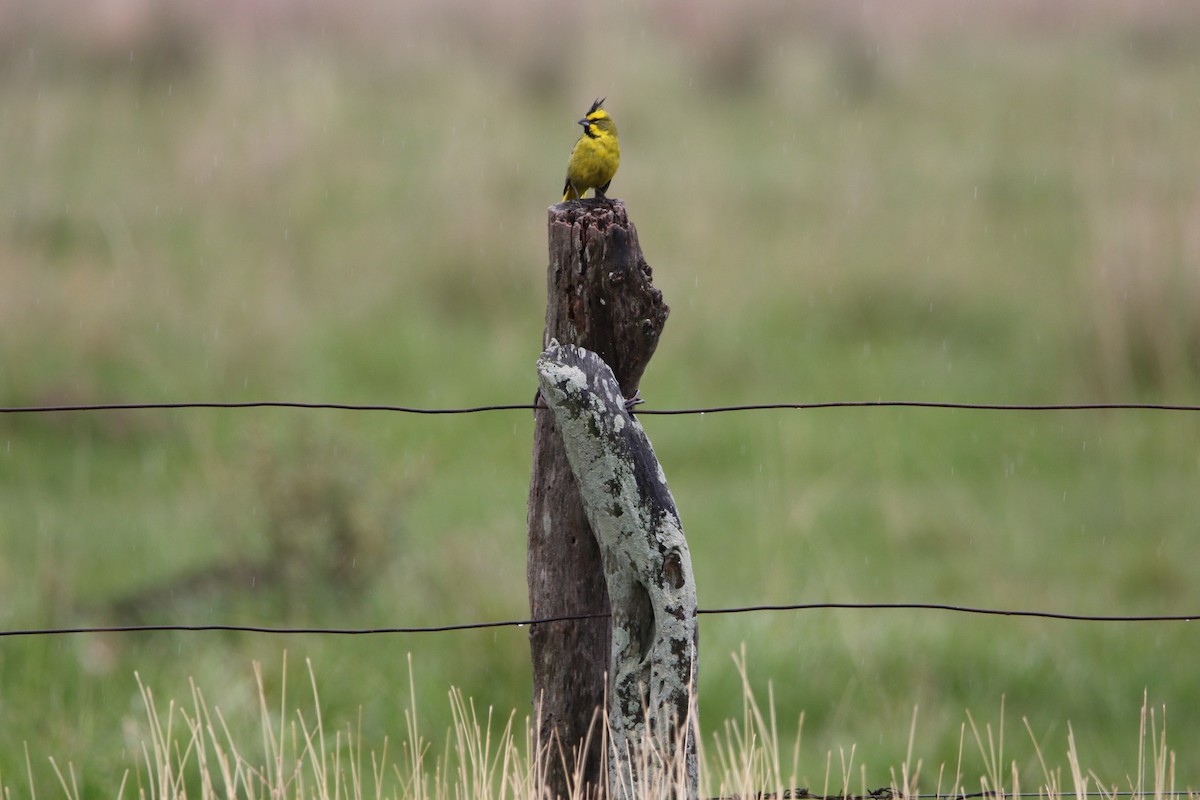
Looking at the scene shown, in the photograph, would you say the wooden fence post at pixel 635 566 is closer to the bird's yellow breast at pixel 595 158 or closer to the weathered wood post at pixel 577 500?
the weathered wood post at pixel 577 500

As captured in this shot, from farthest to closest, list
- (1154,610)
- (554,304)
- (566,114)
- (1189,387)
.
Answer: (566,114)
(1189,387)
(1154,610)
(554,304)

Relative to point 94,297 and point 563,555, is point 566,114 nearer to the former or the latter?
point 94,297

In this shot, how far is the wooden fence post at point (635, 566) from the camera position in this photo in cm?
328

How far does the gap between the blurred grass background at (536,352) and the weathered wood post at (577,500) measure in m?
2.46

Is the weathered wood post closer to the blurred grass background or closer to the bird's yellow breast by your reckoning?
the bird's yellow breast

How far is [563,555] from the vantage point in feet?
11.7

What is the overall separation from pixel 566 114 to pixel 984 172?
17.2 ft

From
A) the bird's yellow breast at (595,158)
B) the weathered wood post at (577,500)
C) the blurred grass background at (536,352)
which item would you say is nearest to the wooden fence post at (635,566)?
the weathered wood post at (577,500)

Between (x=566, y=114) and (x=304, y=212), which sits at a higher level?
(x=566, y=114)

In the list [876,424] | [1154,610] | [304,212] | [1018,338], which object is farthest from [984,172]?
[1154,610]

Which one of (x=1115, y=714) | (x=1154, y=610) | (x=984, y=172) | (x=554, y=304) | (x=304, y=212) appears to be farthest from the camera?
(x=984, y=172)

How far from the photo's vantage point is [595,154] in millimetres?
4836

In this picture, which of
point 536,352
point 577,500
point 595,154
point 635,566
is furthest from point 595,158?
point 536,352

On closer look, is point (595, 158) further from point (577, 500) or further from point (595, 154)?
point (577, 500)
